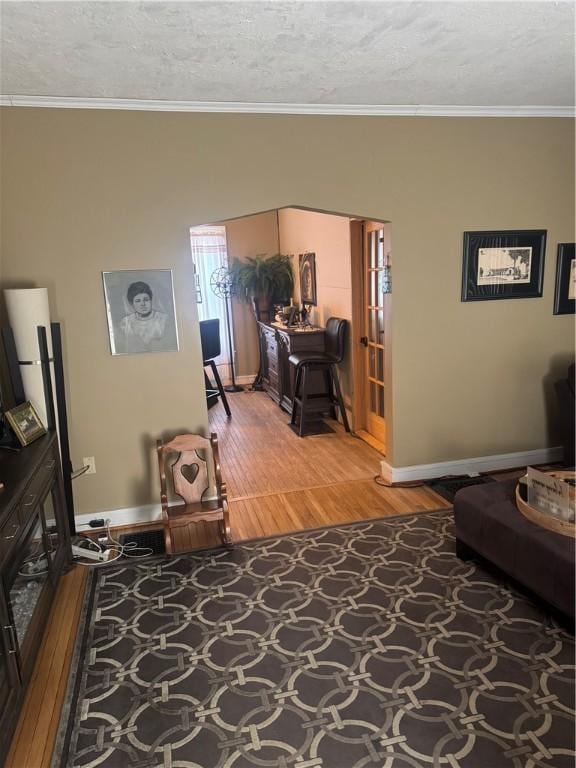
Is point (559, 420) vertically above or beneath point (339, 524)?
above

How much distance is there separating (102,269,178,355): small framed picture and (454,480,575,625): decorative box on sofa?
2104 mm

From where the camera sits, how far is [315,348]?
5723 mm

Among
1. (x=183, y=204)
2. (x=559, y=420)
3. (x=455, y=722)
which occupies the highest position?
(x=183, y=204)

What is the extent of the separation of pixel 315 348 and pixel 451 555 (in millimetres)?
3055

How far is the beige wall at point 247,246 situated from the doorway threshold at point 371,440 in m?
2.95

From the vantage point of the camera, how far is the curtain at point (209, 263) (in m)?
7.48

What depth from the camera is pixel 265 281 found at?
7.05 m

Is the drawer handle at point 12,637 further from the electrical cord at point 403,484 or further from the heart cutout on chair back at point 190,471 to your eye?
the electrical cord at point 403,484

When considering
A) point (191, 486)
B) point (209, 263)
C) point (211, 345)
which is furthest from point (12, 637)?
point (209, 263)

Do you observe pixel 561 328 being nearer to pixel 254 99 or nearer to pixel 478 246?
pixel 478 246

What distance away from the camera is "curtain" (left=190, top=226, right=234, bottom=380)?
7.48 metres

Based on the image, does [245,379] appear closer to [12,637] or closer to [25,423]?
[25,423]

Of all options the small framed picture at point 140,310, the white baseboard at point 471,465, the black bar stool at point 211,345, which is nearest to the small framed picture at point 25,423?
the small framed picture at point 140,310

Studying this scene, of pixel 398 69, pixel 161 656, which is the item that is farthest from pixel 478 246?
pixel 161 656
